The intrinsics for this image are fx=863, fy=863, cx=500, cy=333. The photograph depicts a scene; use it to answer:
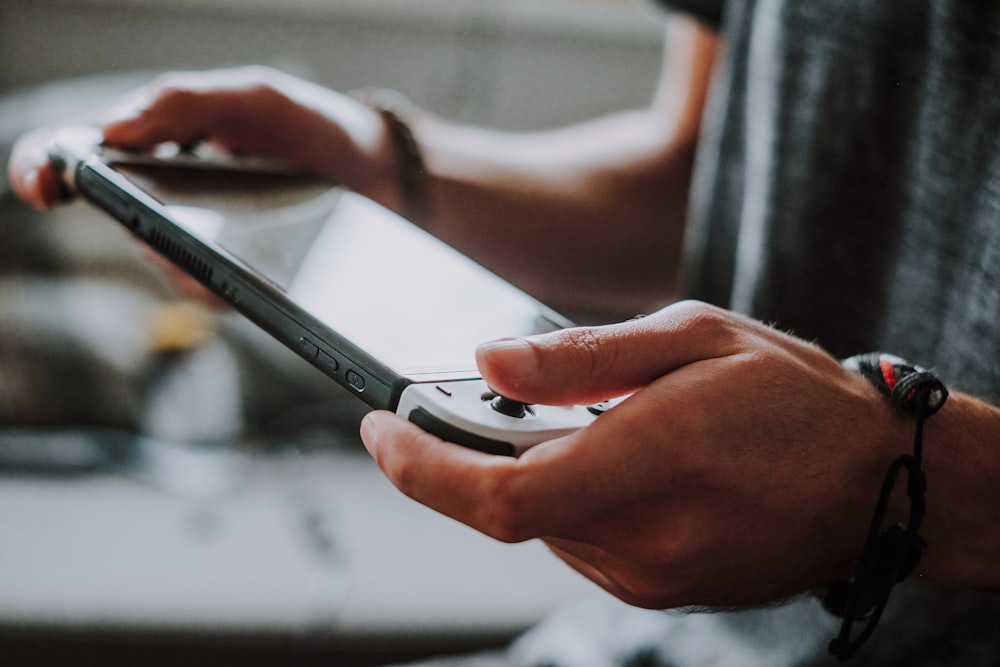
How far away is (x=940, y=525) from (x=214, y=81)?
51 centimetres

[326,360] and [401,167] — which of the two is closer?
[326,360]

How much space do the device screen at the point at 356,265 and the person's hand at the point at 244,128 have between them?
0.10ft

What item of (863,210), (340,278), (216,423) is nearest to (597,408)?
(340,278)

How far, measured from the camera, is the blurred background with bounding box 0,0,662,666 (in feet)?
3.07

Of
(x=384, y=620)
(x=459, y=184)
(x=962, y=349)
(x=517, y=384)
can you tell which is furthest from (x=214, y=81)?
(x=384, y=620)

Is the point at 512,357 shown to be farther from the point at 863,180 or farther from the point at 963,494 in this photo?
the point at 863,180

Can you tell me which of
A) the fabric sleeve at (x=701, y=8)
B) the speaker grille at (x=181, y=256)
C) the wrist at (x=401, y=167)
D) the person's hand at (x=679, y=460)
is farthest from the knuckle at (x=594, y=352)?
the fabric sleeve at (x=701, y=8)

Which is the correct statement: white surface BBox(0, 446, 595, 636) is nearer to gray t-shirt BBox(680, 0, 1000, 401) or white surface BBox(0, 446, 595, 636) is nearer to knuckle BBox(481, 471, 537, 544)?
gray t-shirt BBox(680, 0, 1000, 401)

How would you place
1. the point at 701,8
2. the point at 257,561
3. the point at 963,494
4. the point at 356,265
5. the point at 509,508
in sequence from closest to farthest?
A: 1. the point at 509,508
2. the point at 963,494
3. the point at 356,265
4. the point at 701,8
5. the point at 257,561

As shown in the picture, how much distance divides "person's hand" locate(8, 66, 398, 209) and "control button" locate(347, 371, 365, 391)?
297mm

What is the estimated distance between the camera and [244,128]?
0.61 metres

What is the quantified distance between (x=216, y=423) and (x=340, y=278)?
0.77 meters

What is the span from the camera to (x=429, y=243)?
1.72 feet

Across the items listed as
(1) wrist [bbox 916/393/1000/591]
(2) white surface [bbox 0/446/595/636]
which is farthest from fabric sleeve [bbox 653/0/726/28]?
(2) white surface [bbox 0/446/595/636]
